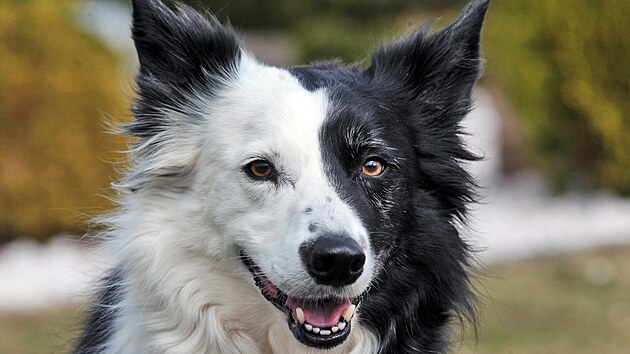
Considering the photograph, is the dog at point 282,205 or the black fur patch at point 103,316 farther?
the black fur patch at point 103,316

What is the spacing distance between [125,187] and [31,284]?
20.6 feet

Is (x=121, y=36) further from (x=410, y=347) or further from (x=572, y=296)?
(x=410, y=347)

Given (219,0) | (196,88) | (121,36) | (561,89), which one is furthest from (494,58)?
(196,88)

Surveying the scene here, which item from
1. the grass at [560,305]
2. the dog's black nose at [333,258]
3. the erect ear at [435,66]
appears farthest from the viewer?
the grass at [560,305]

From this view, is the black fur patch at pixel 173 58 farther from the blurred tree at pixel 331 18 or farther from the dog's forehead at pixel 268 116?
the blurred tree at pixel 331 18

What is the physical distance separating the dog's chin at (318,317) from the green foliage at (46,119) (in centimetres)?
692

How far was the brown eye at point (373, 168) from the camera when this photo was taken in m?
3.88

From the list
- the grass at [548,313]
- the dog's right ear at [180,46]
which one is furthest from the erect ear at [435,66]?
the grass at [548,313]

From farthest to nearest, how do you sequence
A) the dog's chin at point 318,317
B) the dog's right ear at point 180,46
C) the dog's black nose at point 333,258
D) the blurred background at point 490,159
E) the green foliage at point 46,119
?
the green foliage at point 46,119 < the blurred background at point 490,159 < the dog's right ear at point 180,46 < the dog's chin at point 318,317 < the dog's black nose at point 333,258

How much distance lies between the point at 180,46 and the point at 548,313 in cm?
591

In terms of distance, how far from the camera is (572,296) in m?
9.66

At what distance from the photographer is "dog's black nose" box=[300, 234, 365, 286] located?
11.5 feet

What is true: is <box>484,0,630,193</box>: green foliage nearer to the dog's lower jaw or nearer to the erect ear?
the erect ear

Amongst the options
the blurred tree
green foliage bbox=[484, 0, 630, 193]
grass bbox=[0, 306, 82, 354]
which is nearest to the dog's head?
grass bbox=[0, 306, 82, 354]
